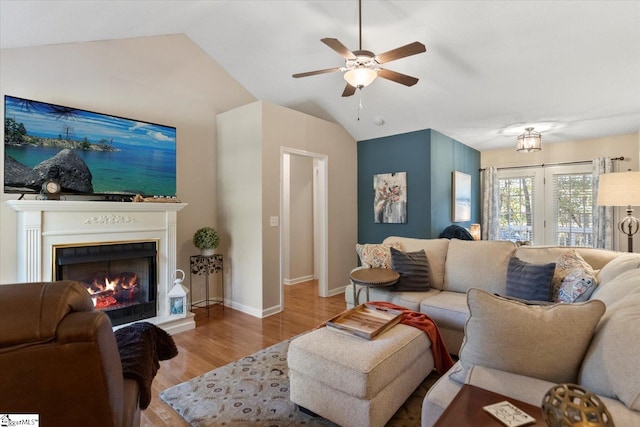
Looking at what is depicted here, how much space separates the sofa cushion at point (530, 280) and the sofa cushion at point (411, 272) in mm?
705

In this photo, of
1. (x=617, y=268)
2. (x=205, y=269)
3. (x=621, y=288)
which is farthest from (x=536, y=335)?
(x=205, y=269)

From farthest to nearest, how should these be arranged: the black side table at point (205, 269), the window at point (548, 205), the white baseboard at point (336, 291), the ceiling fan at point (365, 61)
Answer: the window at point (548, 205)
the white baseboard at point (336, 291)
the black side table at point (205, 269)
the ceiling fan at point (365, 61)

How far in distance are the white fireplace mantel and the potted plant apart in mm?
379

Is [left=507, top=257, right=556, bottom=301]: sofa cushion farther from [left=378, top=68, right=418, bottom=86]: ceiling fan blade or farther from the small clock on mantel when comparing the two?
the small clock on mantel

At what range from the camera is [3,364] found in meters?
0.79

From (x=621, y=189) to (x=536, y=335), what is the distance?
3258 millimetres

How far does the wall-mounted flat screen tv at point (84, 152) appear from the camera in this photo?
2834 millimetres

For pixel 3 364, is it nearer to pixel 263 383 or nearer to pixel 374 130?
pixel 263 383

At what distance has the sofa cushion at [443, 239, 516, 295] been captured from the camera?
2904mm

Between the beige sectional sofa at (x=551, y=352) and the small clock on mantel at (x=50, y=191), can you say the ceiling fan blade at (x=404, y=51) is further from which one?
the small clock on mantel at (x=50, y=191)

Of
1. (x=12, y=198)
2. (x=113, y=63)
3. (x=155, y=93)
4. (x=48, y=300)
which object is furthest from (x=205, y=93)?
(x=48, y=300)

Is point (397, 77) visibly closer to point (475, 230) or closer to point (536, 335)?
point (536, 335)

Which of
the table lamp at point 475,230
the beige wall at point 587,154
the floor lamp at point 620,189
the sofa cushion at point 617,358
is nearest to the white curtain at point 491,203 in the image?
the beige wall at point 587,154

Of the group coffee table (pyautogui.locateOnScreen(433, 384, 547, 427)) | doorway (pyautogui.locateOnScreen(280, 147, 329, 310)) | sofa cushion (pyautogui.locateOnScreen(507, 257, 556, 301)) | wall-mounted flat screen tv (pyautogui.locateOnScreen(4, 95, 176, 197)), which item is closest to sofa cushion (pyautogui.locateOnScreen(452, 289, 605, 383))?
coffee table (pyautogui.locateOnScreen(433, 384, 547, 427))
